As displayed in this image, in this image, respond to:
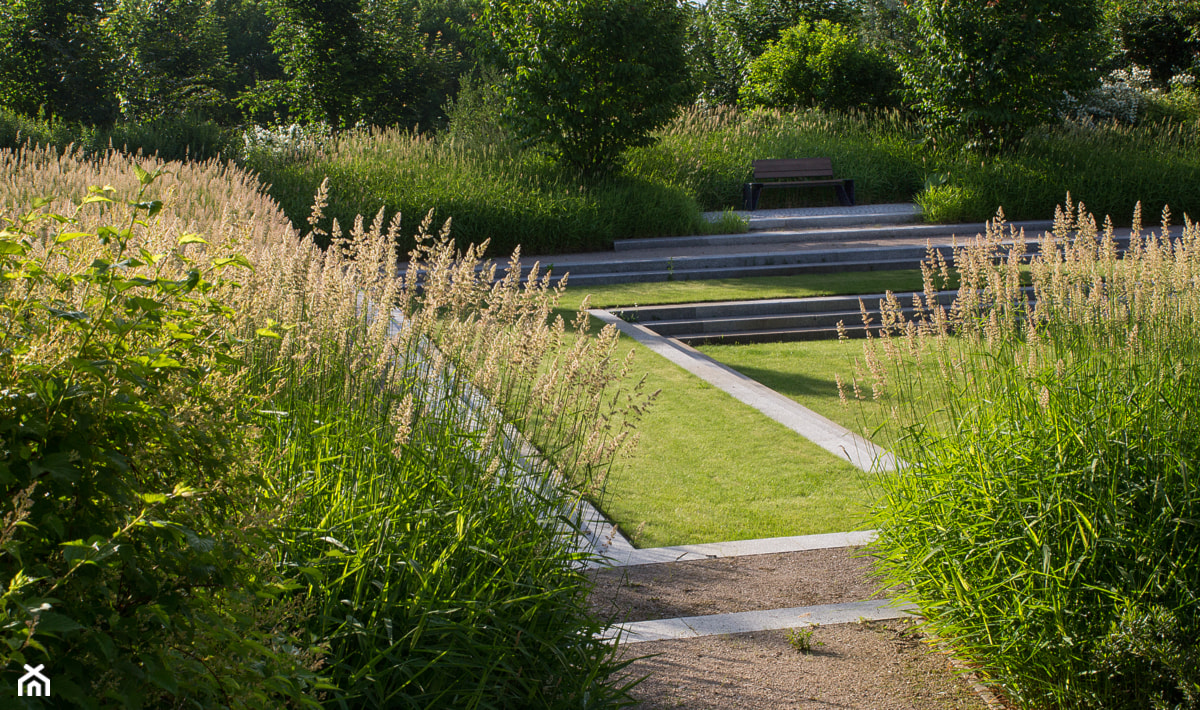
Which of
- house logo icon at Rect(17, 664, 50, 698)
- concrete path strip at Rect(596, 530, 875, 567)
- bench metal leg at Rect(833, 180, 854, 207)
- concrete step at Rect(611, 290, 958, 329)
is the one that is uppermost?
house logo icon at Rect(17, 664, 50, 698)

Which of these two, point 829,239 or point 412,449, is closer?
point 412,449

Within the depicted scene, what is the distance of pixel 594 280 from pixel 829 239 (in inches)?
196

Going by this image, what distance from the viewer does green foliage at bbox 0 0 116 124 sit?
23078 mm

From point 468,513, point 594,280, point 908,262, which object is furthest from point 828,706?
point 908,262

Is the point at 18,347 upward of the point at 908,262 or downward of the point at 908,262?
upward

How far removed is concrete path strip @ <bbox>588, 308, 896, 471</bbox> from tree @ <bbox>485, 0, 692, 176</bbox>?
25.0ft

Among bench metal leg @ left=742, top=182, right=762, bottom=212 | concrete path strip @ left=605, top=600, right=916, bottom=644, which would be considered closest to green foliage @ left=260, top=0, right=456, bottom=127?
bench metal leg @ left=742, top=182, right=762, bottom=212

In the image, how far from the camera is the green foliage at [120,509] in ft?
5.13

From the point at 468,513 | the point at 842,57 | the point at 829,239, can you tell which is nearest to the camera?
the point at 468,513

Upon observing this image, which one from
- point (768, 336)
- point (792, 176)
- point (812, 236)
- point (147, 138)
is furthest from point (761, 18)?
point (768, 336)

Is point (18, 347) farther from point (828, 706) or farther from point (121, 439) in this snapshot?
point (828, 706)

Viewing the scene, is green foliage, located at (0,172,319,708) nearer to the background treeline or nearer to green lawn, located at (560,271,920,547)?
green lawn, located at (560,271,920,547)

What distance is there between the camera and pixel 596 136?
1725cm

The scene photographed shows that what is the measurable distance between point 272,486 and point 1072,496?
2.86 metres
